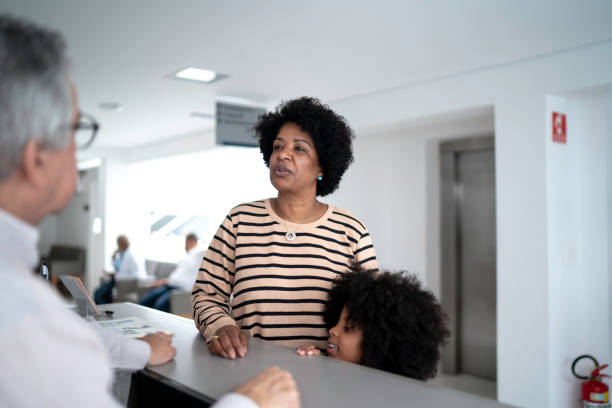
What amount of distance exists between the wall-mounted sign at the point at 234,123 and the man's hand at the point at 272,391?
474cm

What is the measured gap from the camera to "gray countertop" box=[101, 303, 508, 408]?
1.05 meters

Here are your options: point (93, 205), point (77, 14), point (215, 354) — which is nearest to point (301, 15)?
point (77, 14)

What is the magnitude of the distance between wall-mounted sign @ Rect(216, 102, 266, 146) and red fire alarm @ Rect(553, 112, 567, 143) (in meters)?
2.92

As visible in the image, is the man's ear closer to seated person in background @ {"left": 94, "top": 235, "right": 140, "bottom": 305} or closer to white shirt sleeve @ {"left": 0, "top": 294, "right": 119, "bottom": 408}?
white shirt sleeve @ {"left": 0, "top": 294, "right": 119, "bottom": 408}

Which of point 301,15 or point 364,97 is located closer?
point 301,15

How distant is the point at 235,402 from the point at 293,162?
110 cm

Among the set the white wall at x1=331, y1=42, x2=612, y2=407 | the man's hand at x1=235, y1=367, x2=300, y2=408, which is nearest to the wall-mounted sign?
the white wall at x1=331, y1=42, x2=612, y2=407

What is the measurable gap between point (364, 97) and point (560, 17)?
7.91 feet

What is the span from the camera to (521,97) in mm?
4156

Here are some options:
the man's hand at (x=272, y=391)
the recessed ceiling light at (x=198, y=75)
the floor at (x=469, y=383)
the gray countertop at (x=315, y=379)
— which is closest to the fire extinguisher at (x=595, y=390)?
the floor at (x=469, y=383)

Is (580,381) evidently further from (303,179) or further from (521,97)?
(303,179)

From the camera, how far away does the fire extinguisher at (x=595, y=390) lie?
3.87m

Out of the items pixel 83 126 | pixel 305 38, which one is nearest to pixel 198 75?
pixel 305 38

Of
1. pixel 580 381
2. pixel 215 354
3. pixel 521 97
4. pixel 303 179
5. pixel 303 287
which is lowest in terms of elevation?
pixel 580 381
